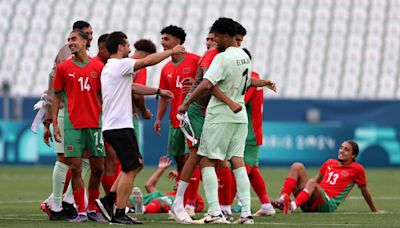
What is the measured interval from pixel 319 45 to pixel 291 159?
850 cm

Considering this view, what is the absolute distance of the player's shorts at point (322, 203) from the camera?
13.0m

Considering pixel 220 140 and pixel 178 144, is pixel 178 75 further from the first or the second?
pixel 220 140

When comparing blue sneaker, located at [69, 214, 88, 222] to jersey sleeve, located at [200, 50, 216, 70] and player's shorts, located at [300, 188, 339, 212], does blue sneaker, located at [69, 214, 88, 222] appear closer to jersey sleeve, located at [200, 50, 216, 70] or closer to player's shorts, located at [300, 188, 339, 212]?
jersey sleeve, located at [200, 50, 216, 70]

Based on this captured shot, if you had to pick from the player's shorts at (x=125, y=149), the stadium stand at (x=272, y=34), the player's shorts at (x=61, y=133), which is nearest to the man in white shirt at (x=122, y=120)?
the player's shorts at (x=125, y=149)

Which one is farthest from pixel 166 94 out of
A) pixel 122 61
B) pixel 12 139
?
pixel 12 139

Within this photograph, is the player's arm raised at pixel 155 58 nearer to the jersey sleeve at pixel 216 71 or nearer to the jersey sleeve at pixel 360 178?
the jersey sleeve at pixel 216 71

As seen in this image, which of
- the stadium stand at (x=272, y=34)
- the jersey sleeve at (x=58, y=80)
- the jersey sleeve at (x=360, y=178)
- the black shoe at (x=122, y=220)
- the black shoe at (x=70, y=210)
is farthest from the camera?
the stadium stand at (x=272, y=34)

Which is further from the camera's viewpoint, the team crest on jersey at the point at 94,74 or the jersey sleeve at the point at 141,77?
the jersey sleeve at the point at 141,77

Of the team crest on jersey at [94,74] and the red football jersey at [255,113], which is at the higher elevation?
the team crest on jersey at [94,74]

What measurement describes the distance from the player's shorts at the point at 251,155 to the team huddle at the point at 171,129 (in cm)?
1

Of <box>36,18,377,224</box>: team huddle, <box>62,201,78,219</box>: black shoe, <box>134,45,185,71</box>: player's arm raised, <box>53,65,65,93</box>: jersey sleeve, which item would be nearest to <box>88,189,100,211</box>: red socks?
<box>36,18,377,224</box>: team huddle

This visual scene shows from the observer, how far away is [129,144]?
10727 mm

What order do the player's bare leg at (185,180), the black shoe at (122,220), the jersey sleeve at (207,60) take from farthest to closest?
1. the player's bare leg at (185,180)
2. the jersey sleeve at (207,60)
3. the black shoe at (122,220)

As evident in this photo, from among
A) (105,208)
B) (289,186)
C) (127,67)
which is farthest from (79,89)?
(289,186)
